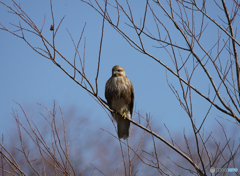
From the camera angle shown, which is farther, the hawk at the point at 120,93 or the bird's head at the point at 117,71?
the bird's head at the point at 117,71

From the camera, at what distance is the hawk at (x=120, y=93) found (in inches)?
206

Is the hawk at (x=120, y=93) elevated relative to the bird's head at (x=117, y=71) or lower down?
lower down

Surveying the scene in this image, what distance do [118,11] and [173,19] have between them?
59 centimetres

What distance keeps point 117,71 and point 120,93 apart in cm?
48

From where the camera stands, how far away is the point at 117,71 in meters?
5.39

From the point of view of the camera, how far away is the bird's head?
5.36 metres

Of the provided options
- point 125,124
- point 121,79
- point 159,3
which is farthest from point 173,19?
point 125,124

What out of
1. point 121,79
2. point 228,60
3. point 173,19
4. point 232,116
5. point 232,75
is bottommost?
point 232,116

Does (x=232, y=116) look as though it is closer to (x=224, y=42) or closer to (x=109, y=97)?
(x=224, y=42)

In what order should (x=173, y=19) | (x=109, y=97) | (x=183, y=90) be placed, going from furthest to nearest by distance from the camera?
(x=109, y=97) < (x=173, y=19) < (x=183, y=90)

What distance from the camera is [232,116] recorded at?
8.41 feet

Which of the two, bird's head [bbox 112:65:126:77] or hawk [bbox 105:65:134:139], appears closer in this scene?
hawk [bbox 105:65:134:139]

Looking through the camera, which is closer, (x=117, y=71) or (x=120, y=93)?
(x=120, y=93)

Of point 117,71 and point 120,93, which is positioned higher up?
point 117,71
